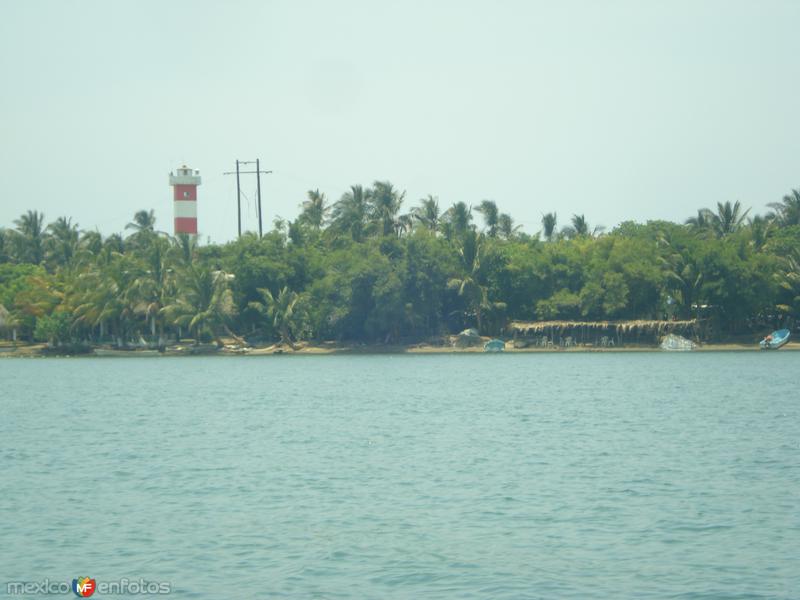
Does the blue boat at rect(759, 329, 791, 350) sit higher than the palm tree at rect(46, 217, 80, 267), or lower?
lower

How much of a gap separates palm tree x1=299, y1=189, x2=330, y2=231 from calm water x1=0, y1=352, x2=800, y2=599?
178 feet

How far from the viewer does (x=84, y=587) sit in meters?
13.6

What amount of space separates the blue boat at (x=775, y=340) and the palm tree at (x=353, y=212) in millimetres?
31520

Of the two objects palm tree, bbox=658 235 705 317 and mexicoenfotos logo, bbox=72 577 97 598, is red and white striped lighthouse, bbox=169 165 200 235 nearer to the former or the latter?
palm tree, bbox=658 235 705 317

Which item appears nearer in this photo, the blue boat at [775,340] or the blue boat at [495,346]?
the blue boat at [775,340]

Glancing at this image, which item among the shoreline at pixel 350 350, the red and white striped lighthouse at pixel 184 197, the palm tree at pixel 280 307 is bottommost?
the shoreline at pixel 350 350

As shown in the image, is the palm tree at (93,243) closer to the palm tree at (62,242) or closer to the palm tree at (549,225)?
the palm tree at (62,242)

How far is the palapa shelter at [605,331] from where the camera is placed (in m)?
72.8

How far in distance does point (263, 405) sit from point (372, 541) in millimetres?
23285

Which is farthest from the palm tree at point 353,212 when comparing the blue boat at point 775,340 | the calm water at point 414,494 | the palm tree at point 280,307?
the calm water at point 414,494

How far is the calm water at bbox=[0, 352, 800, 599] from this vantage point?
14375mm

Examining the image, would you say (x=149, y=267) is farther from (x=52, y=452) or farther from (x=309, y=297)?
(x=52, y=452)

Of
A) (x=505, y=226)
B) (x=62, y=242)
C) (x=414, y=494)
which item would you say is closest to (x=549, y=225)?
(x=505, y=226)

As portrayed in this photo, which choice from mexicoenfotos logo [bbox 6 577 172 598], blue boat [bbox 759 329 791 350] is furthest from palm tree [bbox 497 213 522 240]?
mexicoenfotos logo [bbox 6 577 172 598]
